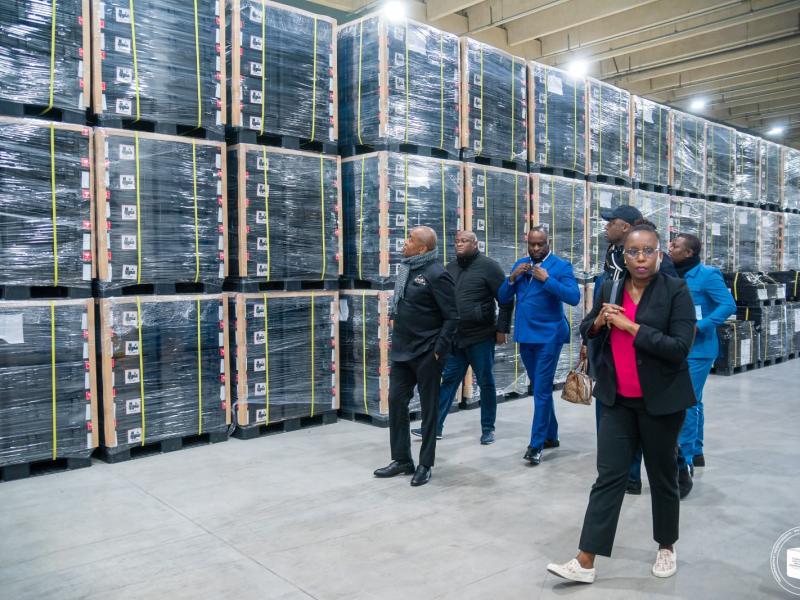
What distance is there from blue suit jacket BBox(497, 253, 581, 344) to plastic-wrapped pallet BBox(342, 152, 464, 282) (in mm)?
1695

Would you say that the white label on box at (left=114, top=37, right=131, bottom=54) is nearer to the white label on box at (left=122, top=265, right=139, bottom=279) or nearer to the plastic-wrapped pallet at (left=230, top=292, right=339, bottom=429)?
the white label on box at (left=122, top=265, right=139, bottom=279)

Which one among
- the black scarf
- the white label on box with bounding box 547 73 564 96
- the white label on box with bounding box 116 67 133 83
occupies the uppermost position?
the white label on box with bounding box 547 73 564 96

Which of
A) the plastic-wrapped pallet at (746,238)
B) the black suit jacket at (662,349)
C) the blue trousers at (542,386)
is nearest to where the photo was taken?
the black suit jacket at (662,349)

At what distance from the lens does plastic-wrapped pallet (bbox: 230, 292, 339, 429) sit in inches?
261

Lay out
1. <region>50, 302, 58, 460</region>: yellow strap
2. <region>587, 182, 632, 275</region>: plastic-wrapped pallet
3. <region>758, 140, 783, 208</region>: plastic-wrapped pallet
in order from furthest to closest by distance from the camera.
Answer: <region>758, 140, 783, 208</region>: plastic-wrapped pallet < <region>587, 182, 632, 275</region>: plastic-wrapped pallet < <region>50, 302, 58, 460</region>: yellow strap

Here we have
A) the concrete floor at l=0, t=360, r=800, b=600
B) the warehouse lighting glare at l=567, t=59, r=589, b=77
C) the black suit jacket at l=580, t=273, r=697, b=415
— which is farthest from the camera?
the warehouse lighting glare at l=567, t=59, r=589, b=77

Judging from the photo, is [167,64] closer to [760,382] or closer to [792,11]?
[760,382]

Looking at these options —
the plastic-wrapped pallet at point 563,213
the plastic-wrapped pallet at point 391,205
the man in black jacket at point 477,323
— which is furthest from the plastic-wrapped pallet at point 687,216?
the man in black jacket at point 477,323

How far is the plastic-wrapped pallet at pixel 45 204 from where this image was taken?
5.37 m

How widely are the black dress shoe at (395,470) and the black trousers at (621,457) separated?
2070mm

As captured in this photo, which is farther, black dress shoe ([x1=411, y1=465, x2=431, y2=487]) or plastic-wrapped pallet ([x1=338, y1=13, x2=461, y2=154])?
plastic-wrapped pallet ([x1=338, y1=13, x2=461, y2=154])

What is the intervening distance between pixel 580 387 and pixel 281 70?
4184 mm

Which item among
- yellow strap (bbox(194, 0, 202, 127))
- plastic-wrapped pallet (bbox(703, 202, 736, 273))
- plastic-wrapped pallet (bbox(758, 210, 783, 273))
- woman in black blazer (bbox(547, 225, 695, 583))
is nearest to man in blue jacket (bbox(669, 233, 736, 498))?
Answer: woman in black blazer (bbox(547, 225, 695, 583))

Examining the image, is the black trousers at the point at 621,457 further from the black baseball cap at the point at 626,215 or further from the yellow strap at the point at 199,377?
the yellow strap at the point at 199,377
